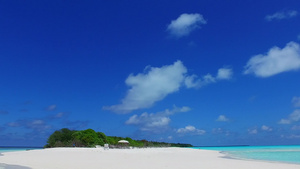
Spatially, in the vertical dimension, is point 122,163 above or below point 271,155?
above

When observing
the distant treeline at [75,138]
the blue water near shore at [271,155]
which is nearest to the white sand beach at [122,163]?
the blue water near shore at [271,155]

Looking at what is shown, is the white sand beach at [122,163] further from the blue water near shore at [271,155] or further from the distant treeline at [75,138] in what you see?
the distant treeline at [75,138]

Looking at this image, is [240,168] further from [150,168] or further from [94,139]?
[94,139]

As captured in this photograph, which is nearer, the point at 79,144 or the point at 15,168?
the point at 15,168

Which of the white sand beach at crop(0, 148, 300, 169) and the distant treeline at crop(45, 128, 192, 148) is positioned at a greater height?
the distant treeline at crop(45, 128, 192, 148)

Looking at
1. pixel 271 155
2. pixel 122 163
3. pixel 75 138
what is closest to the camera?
pixel 122 163

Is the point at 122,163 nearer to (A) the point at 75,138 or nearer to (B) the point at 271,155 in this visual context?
(B) the point at 271,155

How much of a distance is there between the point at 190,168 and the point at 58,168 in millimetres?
6372

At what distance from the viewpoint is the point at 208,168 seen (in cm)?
1434

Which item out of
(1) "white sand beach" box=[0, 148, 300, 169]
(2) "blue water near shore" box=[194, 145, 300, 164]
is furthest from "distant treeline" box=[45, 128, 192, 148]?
(1) "white sand beach" box=[0, 148, 300, 169]

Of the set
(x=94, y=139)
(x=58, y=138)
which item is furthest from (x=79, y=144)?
(x=58, y=138)

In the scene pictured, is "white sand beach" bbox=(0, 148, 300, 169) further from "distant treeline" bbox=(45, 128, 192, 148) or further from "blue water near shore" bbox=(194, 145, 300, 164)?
"distant treeline" bbox=(45, 128, 192, 148)

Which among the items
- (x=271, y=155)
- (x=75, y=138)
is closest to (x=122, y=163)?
(x=271, y=155)

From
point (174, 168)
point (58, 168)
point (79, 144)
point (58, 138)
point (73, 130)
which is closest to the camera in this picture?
point (58, 168)
